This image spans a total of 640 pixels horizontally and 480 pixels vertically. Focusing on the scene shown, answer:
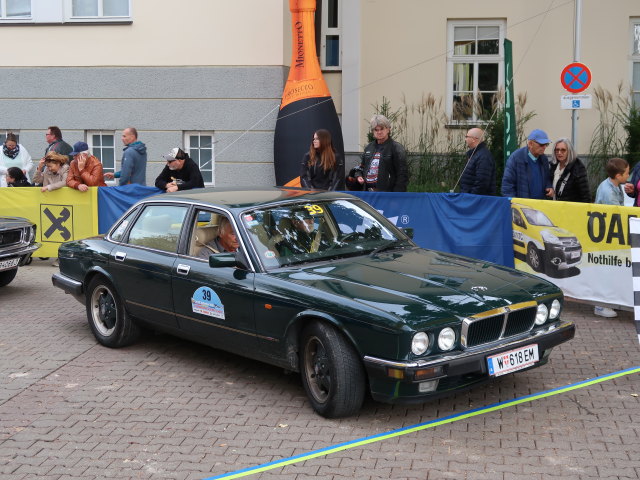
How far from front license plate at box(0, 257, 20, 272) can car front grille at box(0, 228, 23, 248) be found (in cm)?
18

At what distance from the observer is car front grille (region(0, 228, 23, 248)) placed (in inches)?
424

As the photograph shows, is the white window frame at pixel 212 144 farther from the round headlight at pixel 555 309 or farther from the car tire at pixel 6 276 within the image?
the round headlight at pixel 555 309

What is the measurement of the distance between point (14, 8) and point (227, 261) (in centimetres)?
1323

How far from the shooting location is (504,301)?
5992 millimetres

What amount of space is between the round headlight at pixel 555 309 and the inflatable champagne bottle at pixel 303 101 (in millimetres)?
9598

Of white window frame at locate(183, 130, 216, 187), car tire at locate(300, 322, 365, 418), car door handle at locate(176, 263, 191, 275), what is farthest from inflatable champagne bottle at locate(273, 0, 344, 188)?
car tire at locate(300, 322, 365, 418)

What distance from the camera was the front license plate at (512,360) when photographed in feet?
19.1

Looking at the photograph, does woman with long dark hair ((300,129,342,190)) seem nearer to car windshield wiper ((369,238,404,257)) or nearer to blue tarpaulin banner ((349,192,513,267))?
blue tarpaulin banner ((349,192,513,267))

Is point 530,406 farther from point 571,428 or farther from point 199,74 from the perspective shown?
point 199,74

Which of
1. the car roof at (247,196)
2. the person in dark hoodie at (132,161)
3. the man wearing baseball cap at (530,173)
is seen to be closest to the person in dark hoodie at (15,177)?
the person in dark hoodie at (132,161)

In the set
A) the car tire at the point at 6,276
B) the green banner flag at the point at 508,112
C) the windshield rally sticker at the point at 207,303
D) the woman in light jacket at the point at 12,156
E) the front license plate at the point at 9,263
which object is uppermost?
the green banner flag at the point at 508,112

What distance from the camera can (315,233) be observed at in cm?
700

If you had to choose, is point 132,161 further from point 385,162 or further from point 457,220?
point 457,220

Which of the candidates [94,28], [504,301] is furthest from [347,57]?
[504,301]
